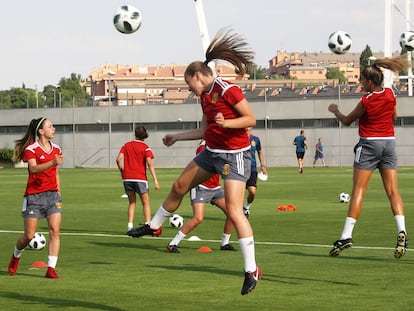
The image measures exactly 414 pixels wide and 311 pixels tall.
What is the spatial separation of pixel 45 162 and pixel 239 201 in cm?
330

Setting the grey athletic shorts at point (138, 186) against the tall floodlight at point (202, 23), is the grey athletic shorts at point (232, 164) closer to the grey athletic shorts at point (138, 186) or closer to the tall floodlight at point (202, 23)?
the grey athletic shorts at point (138, 186)

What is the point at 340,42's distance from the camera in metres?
43.4

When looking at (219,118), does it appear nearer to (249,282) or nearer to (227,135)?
(227,135)

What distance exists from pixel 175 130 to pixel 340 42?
36880 millimetres

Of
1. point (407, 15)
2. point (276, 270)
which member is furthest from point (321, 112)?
point (276, 270)

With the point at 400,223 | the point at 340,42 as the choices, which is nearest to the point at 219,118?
the point at 400,223

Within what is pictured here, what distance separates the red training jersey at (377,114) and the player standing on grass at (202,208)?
2.92 m

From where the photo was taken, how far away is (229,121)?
32.1 feet

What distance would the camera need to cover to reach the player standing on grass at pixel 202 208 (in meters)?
15.2

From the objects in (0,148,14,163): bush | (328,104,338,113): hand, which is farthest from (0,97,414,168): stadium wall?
(328,104,338,113): hand

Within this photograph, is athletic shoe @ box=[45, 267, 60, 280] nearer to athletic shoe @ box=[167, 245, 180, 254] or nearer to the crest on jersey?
athletic shoe @ box=[167, 245, 180, 254]

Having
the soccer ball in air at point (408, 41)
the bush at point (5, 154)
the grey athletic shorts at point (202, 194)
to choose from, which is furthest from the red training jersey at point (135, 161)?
the bush at point (5, 154)

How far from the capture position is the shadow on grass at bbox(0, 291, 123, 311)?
990 cm

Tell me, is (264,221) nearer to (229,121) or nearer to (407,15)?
(229,121)
